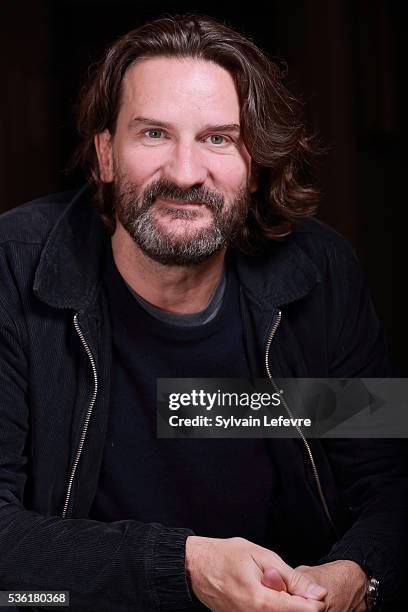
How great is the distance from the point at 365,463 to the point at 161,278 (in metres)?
0.43

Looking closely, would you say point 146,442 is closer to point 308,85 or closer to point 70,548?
point 70,548

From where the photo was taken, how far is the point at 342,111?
247 centimetres

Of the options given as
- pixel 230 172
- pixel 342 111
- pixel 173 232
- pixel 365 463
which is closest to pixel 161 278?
pixel 173 232

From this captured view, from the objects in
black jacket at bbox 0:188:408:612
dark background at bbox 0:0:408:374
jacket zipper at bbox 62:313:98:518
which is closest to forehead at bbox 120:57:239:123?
black jacket at bbox 0:188:408:612

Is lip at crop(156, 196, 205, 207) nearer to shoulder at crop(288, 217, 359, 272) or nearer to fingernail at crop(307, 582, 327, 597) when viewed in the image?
shoulder at crop(288, 217, 359, 272)

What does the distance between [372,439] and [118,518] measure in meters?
0.41

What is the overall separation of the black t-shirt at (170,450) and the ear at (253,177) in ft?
0.75

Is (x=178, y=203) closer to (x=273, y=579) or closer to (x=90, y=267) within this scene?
(x=90, y=267)

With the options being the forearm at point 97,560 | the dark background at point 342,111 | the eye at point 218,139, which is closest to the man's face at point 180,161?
the eye at point 218,139

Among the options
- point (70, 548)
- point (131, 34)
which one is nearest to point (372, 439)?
point (70, 548)

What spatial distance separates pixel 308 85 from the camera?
252 cm

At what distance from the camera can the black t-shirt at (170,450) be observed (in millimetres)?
1458

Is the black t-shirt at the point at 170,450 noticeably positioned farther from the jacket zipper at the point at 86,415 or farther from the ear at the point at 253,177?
the ear at the point at 253,177

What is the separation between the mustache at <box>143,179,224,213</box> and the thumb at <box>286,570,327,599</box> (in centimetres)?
53
